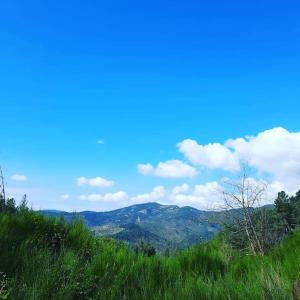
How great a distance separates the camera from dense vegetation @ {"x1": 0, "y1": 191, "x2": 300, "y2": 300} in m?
6.11

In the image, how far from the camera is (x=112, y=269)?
7.61 m

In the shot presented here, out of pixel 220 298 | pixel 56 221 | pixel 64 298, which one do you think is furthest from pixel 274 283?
pixel 56 221

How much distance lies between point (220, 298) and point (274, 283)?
82 centimetres

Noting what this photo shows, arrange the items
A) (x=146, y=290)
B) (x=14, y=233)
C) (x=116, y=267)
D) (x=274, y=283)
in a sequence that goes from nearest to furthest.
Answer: (x=274, y=283) → (x=146, y=290) → (x=116, y=267) → (x=14, y=233)

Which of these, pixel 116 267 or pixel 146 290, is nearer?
pixel 146 290

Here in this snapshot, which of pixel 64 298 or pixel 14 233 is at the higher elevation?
pixel 14 233

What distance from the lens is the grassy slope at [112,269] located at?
6168mm

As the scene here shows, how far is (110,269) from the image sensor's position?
24.7 feet

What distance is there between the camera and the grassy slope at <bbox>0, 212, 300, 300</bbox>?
20.2 feet

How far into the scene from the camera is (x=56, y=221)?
1009 centimetres

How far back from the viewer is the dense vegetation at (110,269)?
6.11 meters

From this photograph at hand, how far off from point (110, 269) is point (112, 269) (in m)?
0.08

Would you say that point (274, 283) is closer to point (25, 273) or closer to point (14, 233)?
point (25, 273)

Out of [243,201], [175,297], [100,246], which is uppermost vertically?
[243,201]
